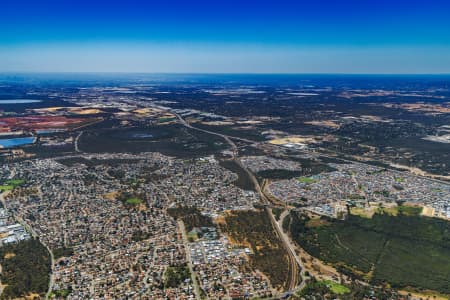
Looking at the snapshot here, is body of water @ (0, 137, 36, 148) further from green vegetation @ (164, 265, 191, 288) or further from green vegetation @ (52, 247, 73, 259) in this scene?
green vegetation @ (164, 265, 191, 288)

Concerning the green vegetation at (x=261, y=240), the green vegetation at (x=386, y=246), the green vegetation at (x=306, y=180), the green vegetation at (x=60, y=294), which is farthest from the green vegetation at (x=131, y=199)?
the green vegetation at (x=306, y=180)

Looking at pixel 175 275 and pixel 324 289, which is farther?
pixel 175 275

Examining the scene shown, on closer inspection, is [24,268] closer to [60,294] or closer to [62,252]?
[62,252]

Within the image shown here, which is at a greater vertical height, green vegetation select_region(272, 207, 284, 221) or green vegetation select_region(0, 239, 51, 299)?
green vegetation select_region(272, 207, 284, 221)

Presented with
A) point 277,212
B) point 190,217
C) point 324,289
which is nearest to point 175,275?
point 324,289

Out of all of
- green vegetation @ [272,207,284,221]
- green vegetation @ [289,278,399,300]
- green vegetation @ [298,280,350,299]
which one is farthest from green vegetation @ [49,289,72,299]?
green vegetation @ [272,207,284,221]

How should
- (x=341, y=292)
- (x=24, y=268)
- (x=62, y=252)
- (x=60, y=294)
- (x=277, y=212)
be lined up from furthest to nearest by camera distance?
(x=277, y=212) → (x=62, y=252) → (x=24, y=268) → (x=341, y=292) → (x=60, y=294)
